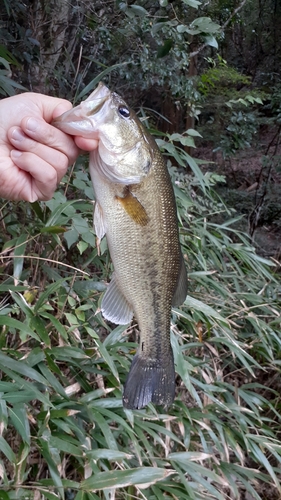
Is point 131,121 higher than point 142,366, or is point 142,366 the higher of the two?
point 131,121

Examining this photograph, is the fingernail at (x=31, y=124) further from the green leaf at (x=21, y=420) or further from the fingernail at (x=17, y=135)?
the green leaf at (x=21, y=420)

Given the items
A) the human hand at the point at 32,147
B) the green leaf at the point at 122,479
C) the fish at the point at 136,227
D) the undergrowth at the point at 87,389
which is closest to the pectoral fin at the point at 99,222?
the fish at the point at 136,227

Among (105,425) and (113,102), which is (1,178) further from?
(105,425)

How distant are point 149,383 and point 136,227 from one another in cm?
50

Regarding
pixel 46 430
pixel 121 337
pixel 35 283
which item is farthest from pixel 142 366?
pixel 35 283

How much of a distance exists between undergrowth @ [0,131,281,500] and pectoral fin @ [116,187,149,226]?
624 mm

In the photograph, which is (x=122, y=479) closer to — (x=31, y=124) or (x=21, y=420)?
(x=21, y=420)

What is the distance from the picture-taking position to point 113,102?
1.39 metres

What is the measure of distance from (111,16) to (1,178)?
317cm

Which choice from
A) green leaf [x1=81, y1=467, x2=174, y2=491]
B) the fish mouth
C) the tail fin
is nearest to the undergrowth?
green leaf [x1=81, y1=467, x2=174, y2=491]

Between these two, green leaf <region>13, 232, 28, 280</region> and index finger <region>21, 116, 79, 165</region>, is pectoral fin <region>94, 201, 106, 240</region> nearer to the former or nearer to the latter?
index finger <region>21, 116, 79, 165</region>

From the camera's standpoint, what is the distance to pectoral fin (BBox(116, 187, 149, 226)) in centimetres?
140

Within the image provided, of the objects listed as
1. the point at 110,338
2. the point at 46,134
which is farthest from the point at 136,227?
the point at 110,338

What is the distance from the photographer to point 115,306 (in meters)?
1.49
